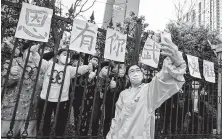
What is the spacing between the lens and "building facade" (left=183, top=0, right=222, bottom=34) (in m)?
11.0

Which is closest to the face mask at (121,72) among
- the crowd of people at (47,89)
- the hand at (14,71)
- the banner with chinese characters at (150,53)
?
the crowd of people at (47,89)

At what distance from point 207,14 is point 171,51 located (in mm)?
12350

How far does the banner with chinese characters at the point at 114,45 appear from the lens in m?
2.97

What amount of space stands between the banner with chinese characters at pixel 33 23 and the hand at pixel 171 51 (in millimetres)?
1476

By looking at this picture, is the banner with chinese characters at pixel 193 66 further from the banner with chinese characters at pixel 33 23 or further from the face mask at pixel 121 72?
the banner with chinese characters at pixel 33 23

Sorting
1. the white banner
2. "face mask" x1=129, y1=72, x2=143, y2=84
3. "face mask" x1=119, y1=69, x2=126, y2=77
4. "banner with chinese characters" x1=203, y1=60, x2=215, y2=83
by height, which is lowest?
"face mask" x1=129, y1=72, x2=143, y2=84

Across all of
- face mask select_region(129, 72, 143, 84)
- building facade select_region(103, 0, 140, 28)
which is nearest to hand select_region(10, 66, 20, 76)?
face mask select_region(129, 72, 143, 84)

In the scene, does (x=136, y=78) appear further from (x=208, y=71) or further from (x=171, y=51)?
(x=208, y=71)

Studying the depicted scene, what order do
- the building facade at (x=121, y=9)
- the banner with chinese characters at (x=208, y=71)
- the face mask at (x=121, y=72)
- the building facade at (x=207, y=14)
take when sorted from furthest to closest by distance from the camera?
the building facade at (x=121, y=9), the building facade at (x=207, y=14), the banner with chinese characters at (x=208, y=71), the face mask at (x=121, y=72)

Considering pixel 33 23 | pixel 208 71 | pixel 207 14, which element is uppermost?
pixel 207 14

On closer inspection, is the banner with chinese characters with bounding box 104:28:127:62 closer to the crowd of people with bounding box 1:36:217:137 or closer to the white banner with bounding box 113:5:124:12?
the crowd of people with bounding box 1:36:217:137

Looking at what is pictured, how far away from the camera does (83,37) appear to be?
2744 mm

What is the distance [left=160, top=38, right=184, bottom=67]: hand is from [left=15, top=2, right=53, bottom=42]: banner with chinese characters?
1.48 m

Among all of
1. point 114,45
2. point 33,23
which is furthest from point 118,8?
point 33,23
